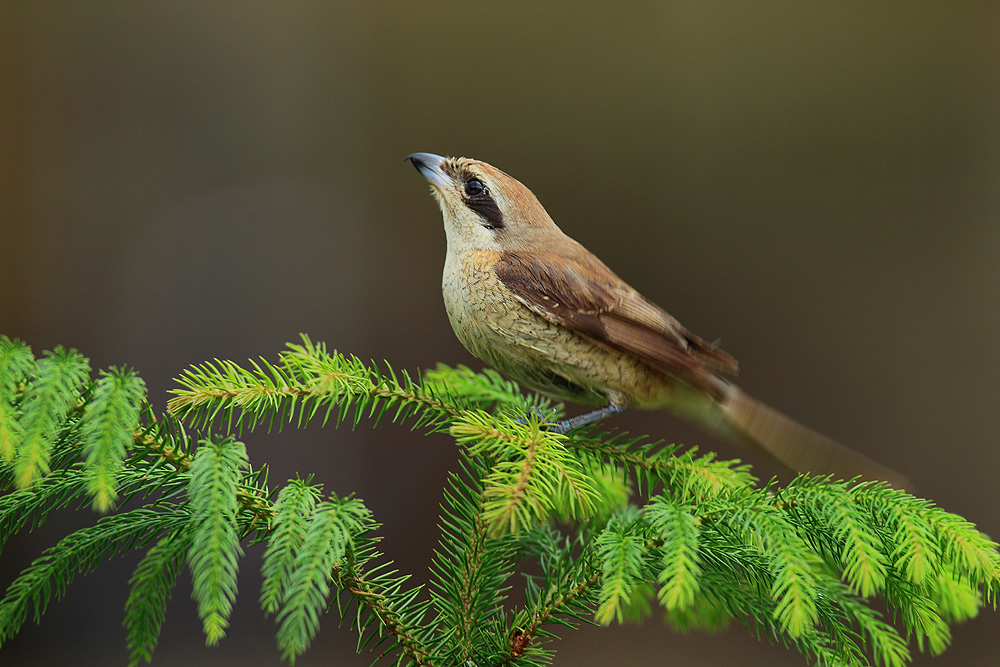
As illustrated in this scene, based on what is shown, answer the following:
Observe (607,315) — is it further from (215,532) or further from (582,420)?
(215,532)

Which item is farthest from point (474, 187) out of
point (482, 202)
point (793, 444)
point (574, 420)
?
point (793, 444)

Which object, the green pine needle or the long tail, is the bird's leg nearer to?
the long tail

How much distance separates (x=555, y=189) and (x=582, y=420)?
286cm

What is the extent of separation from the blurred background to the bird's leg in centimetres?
227

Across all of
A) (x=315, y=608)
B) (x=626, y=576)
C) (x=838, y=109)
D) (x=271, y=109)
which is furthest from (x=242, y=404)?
(x=838, y=109)

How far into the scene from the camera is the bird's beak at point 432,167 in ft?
7.64

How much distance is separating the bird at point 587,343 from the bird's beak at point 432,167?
315 millimetres

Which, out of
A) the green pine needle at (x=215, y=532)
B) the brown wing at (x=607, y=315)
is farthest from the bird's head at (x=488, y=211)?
the green pine needle at (x=215, y=532)

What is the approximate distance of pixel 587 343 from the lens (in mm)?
1957

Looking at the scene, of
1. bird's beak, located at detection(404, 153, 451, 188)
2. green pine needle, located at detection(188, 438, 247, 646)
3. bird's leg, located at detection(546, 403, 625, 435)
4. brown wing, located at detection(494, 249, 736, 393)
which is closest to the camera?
green pine needle, located at detection(188, 438, 247, 646)

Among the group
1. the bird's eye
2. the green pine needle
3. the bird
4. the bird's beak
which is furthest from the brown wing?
the green pine needle

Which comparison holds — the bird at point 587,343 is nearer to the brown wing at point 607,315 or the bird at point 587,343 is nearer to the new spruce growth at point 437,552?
the brown wing at point 607,315

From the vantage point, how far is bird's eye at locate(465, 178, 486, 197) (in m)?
2.25

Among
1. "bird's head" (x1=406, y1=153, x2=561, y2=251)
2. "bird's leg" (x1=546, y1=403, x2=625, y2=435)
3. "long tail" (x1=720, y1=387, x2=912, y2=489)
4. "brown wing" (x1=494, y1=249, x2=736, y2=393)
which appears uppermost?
"bird's head" (x1=406, y1=153, x2=561, y2=251)
